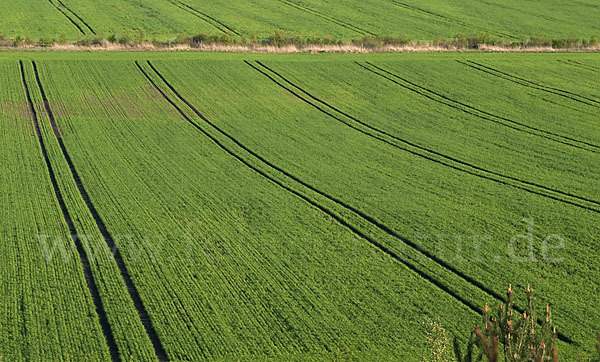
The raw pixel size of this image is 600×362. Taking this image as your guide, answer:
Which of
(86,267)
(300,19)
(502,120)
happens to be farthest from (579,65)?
(86,267)

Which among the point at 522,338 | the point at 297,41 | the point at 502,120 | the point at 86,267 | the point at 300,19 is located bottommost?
the point at 300,19

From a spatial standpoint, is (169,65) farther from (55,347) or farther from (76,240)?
(55,347)

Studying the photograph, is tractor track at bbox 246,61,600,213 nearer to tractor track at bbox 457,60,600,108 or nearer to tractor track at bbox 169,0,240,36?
tractor track at bbox 457,60,600,108

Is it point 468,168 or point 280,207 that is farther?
point 468,168

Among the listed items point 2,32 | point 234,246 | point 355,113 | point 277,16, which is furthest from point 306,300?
point 277,16

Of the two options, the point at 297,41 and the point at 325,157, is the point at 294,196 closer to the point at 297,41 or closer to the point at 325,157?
the point at 325,157
